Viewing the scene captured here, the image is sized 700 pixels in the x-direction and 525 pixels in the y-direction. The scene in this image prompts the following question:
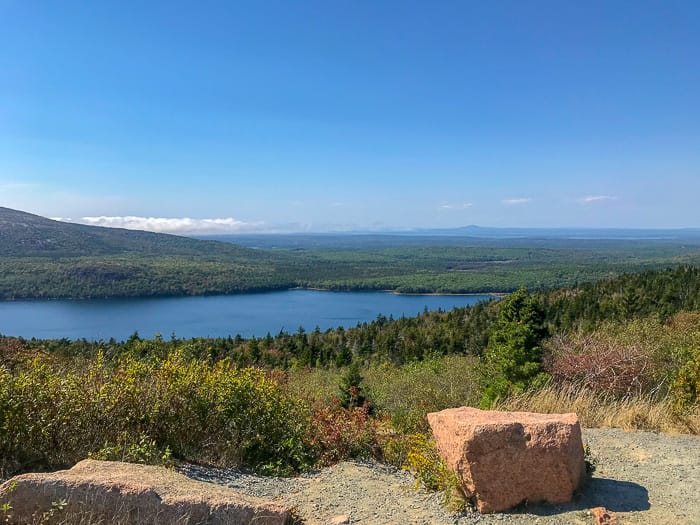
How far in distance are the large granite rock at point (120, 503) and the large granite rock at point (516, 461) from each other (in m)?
1.67

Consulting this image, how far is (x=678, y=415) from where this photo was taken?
6.41 metres

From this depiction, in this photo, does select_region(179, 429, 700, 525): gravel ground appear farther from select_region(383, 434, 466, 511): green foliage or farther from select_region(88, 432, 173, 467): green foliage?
select_region(88, 432, 173, 467): green foliage

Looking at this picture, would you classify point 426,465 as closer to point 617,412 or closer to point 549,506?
point 549,506

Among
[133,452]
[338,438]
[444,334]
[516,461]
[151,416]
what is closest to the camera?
[516,461]

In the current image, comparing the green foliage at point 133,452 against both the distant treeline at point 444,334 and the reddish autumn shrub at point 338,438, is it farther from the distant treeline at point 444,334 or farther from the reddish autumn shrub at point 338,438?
the distant treeline at point 444,334

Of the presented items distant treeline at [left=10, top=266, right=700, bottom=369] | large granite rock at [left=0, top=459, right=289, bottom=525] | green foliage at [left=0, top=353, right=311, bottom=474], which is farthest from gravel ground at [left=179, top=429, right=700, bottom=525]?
distant treeline at [left=10, top=266, right=700, bottom=369]

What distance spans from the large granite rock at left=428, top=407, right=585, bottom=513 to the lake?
235 feet

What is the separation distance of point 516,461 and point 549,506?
1.59ft

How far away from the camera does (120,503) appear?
3684mm

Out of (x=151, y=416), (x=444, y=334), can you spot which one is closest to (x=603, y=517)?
(x=151, y=416)

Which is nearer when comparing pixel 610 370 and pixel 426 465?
pixel 426 465

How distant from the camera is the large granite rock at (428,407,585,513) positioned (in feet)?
13.5

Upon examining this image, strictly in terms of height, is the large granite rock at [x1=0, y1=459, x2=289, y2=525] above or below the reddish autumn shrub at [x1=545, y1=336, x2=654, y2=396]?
above

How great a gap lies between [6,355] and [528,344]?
1342 centimetres
